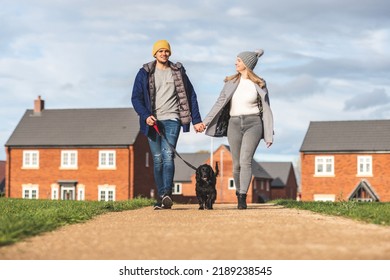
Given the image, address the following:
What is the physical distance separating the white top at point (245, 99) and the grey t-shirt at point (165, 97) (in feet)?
3.38

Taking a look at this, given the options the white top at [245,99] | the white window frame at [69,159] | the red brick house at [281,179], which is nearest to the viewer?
the white top at [245,99]

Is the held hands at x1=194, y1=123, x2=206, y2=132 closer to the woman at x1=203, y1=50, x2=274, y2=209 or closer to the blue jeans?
the woman at x1=203, y1=50, x2=274, y2=209

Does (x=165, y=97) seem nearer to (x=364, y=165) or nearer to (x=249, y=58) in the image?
(x=249, y=58)

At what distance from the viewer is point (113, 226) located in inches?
339

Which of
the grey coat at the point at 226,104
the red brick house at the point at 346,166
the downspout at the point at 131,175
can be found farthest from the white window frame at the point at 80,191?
the grey coat at the point at 226,104

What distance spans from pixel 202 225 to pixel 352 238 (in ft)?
6.77

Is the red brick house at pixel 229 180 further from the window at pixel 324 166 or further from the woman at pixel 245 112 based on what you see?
the woman at pixel 245 112

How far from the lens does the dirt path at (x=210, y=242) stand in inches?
235

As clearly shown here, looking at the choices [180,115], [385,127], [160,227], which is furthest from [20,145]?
[160,227]

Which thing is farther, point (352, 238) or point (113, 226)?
point (113, 226)

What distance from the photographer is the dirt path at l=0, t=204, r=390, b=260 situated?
5.97m

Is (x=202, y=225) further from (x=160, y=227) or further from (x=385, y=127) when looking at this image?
(x=385, y=127)

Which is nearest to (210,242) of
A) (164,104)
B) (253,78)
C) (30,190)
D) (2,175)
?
(164,104)

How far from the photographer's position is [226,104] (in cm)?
1227
